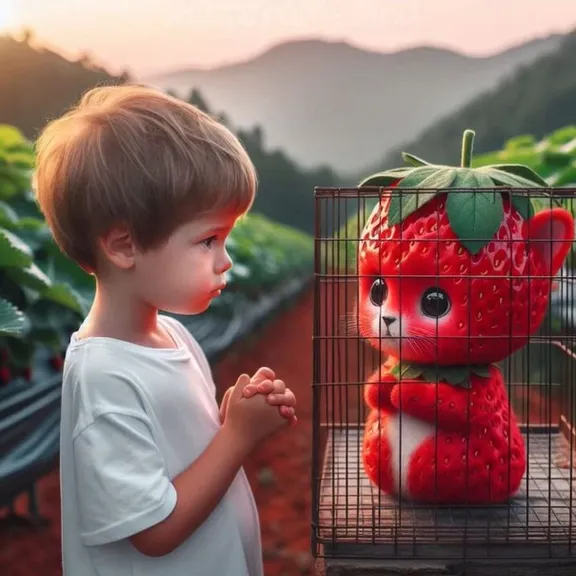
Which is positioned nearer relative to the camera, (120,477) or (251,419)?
(120,477)

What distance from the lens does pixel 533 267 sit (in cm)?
206

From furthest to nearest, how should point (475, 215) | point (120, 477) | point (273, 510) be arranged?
point (273, 510)
point (475, 215)
point (120, 477)

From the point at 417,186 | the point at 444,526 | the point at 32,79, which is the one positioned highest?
the point at 32,79

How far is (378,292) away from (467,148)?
0.40 m

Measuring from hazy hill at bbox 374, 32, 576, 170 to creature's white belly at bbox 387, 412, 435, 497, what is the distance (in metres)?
13.5

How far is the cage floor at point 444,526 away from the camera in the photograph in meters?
1.92

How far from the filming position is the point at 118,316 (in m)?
1.70

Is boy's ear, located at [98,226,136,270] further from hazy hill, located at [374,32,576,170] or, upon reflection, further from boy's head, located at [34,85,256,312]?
hazy hill, located at [374,32,576,170]

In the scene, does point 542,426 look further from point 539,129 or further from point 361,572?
point 539,129

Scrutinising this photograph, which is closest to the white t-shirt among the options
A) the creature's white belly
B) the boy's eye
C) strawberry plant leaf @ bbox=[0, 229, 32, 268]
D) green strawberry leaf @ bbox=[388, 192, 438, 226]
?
the boy's eye

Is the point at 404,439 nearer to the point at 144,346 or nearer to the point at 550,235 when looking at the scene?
the point at 550,235

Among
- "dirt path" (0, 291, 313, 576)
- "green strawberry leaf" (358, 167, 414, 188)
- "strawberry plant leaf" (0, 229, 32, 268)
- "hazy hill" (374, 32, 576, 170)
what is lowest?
"dirt path" (0, 291, 313, 576)

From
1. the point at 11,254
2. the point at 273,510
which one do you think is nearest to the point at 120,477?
the point at 11,254

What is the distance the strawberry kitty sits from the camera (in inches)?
77.7
